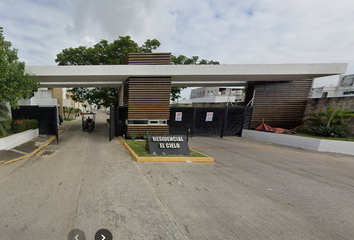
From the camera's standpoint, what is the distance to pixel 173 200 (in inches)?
118

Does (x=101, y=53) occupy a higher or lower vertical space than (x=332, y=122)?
higher

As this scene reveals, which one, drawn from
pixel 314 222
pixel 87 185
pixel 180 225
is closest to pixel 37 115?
pixel 87 185

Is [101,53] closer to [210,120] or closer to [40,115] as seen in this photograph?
[40,115]

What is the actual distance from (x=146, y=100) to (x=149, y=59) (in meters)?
2.60

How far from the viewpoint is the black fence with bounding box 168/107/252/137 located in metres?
10.1

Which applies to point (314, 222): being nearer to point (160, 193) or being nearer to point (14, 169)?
point (160, 193)

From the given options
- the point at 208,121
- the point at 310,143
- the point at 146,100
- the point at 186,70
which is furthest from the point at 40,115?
the point at 310,143

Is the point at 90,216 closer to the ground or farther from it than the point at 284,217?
closer to the ground

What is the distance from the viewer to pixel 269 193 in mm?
3389

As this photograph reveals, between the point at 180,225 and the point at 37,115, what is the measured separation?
1193 centimetres

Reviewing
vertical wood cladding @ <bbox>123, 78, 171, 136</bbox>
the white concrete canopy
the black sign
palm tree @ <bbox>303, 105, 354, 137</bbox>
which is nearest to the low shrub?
palm tree @ <bbox>303, 105, 354, 137</bbox>

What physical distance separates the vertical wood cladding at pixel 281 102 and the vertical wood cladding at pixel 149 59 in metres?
7.69

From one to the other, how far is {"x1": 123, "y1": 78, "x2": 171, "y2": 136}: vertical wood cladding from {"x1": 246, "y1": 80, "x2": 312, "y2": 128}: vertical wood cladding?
301 inches

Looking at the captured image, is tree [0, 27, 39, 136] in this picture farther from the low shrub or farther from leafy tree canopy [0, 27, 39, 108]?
the low shrub
